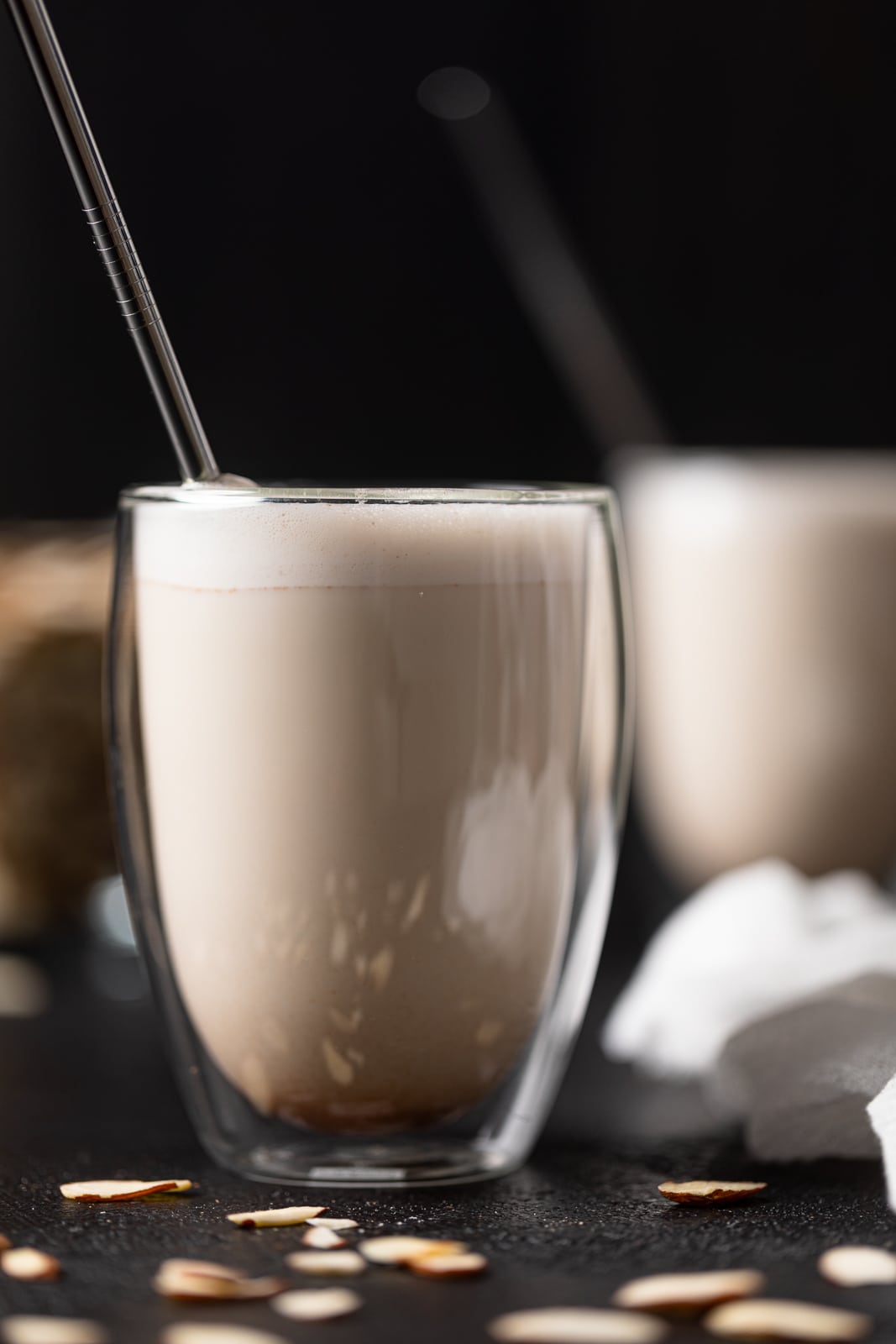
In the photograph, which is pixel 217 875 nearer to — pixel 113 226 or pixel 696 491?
pixel 113 226

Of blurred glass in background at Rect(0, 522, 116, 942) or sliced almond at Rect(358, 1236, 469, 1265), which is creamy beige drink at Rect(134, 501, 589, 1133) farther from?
blurred glass in background at Rect(0, 522, 116, 942)

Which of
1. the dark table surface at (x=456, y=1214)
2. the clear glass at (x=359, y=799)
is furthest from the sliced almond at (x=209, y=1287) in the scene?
the clear glass at (x=359, y=799)

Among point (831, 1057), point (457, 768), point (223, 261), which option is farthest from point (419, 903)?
point (223, 261)

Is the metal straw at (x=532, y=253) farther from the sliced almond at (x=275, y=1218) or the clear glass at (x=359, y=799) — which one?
the sliced almond at (x=275, y=1218)

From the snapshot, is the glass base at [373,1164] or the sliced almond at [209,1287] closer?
the sliced almond at [209,1287]

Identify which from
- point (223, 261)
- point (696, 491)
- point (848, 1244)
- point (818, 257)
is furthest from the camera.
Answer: point (818, 257)

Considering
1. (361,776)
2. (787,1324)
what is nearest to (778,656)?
(361,776)

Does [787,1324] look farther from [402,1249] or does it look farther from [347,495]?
[347,495]
